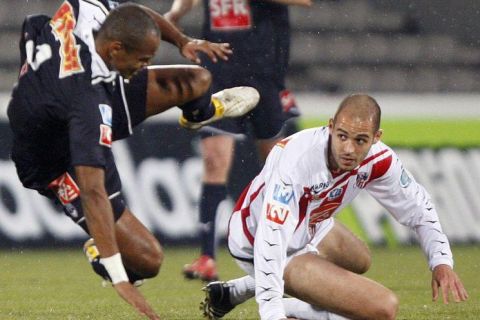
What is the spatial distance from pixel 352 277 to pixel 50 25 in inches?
76.7

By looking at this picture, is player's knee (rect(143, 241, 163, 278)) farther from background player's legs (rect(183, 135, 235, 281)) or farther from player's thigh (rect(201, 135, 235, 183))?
player's thigh (rect(201, 135, 235, 183))

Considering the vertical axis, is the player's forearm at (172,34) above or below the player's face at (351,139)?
above

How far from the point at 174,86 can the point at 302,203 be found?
1.29 metres

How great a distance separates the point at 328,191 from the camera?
542cm

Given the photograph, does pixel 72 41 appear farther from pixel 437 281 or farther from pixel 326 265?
pixel 437 281

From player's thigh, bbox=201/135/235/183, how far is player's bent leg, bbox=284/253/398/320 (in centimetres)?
230

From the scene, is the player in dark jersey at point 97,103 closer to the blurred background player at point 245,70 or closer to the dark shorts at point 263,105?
the blurred background player at point 245,70

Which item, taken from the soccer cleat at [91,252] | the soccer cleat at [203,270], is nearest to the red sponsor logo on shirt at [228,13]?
the soccer cleat at [203,270]

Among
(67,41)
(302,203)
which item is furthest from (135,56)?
(302,203)

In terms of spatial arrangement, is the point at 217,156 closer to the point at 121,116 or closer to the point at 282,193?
the point at 121,116

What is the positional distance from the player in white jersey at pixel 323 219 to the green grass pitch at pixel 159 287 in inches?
27.8

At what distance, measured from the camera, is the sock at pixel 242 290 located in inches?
239

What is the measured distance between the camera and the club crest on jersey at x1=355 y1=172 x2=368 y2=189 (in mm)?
5512

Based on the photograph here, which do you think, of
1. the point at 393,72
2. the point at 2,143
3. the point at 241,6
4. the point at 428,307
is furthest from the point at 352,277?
the point at 393,72
